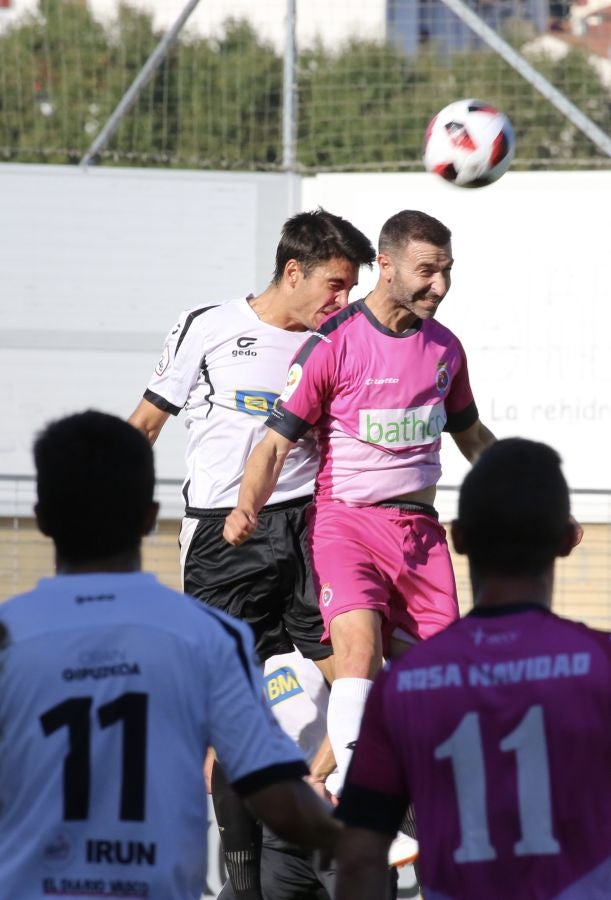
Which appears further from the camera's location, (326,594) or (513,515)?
(326,594)

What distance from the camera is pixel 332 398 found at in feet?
16.5

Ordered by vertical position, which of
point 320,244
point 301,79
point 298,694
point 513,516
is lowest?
point 298,694

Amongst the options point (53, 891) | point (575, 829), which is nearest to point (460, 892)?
point (575, 829)

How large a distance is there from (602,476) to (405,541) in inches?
205

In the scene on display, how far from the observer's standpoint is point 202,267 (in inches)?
423

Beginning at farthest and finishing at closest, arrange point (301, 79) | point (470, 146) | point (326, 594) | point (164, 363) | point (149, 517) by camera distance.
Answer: point (301, 79), point (470, 146), point (164, 363), point (326, 594), point (149, 517)

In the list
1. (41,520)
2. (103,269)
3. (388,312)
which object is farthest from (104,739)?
(103,269)

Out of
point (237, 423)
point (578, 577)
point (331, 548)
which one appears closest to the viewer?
point (331, 548)

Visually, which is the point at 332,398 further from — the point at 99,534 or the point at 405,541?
the point at 99,534

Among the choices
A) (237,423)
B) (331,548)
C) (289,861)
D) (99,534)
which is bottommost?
(289,861)

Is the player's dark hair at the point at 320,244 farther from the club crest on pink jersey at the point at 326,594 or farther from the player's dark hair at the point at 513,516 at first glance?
the player's dark hair at the point at 513,516

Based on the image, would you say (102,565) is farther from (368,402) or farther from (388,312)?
(388,312)

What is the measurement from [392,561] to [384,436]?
1.47 feet

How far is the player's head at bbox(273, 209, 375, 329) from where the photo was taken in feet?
17.6
